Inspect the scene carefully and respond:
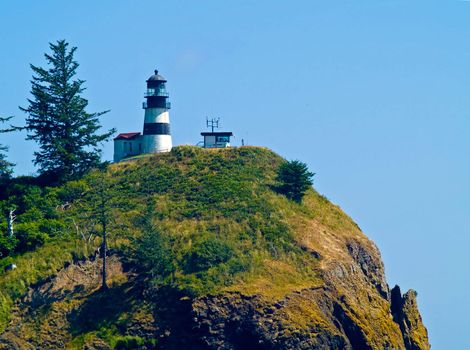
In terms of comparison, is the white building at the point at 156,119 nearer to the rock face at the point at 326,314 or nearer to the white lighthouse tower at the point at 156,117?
the white lighthouse tower at the point at 156,117

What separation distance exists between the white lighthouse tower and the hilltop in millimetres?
7672

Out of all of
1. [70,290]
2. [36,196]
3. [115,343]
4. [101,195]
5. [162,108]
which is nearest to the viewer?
[115,343]

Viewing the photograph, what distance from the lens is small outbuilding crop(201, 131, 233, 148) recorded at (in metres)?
104

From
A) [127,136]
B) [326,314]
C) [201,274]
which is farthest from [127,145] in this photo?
[326,314]

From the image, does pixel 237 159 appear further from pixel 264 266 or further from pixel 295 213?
pixel 264 266

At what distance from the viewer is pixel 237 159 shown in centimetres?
9750

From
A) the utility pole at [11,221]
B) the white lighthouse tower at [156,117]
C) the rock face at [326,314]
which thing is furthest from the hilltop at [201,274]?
the white lighthouse tower at [156,117]

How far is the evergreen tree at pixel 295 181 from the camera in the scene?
92.3m

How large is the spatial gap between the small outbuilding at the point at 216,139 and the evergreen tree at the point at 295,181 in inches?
486

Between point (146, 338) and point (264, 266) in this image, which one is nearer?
point (146, 338)

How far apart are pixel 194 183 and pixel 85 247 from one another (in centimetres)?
1369

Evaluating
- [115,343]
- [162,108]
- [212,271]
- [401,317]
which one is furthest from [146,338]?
[162,108]

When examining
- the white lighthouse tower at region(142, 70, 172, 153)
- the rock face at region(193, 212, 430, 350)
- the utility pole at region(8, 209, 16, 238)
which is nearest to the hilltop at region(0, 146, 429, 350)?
the rock face at region(193, 212, 430, 350)

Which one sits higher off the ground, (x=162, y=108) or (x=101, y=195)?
(x=162, y=108)
